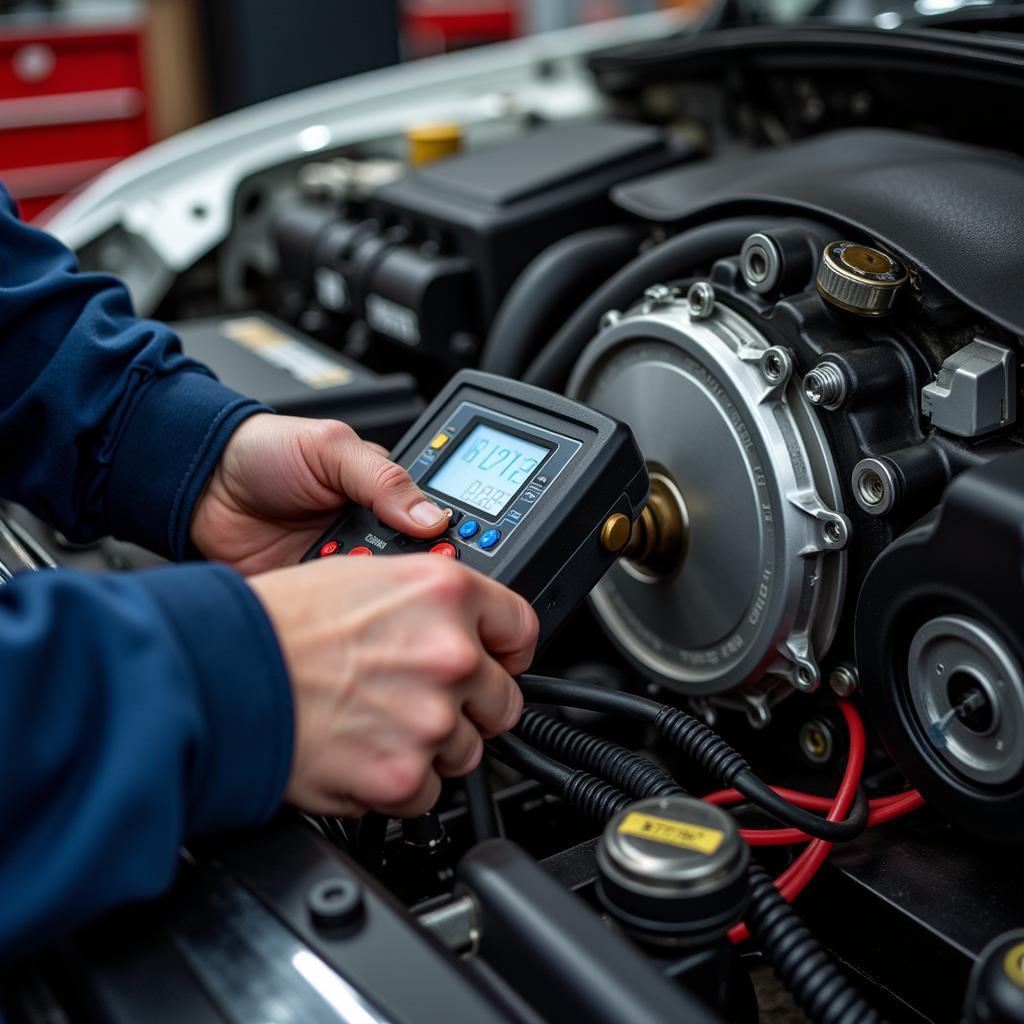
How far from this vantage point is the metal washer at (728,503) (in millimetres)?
640

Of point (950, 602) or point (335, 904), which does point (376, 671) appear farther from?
point (950, 602)

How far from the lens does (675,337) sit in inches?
27.1

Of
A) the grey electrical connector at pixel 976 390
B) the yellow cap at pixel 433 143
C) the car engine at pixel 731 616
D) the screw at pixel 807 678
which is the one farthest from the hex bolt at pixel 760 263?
the yellow cap at pixel 433 143

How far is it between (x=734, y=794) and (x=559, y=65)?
1.07 meters

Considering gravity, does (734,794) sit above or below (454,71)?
below

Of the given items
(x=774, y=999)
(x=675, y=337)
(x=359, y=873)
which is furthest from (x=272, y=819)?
(x=774, y=999)

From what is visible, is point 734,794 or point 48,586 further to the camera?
point 734,794

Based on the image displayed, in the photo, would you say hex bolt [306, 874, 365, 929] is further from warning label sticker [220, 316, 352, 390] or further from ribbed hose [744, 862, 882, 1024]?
warning label sticker [220, 316, 352, 390]

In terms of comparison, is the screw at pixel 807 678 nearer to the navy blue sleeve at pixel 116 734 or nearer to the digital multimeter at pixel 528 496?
the digital multimeter at pixel 528 496

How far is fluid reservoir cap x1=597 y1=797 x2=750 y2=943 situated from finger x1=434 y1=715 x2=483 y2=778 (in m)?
0.10

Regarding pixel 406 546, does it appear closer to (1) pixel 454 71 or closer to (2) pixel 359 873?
(2) pixel 359 873

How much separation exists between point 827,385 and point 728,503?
96mm

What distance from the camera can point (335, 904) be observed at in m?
0.45

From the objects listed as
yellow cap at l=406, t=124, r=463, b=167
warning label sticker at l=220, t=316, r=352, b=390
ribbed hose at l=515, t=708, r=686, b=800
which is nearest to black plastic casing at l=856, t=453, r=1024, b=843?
ribbed hose at l=515, t=708, r=686, b=800
